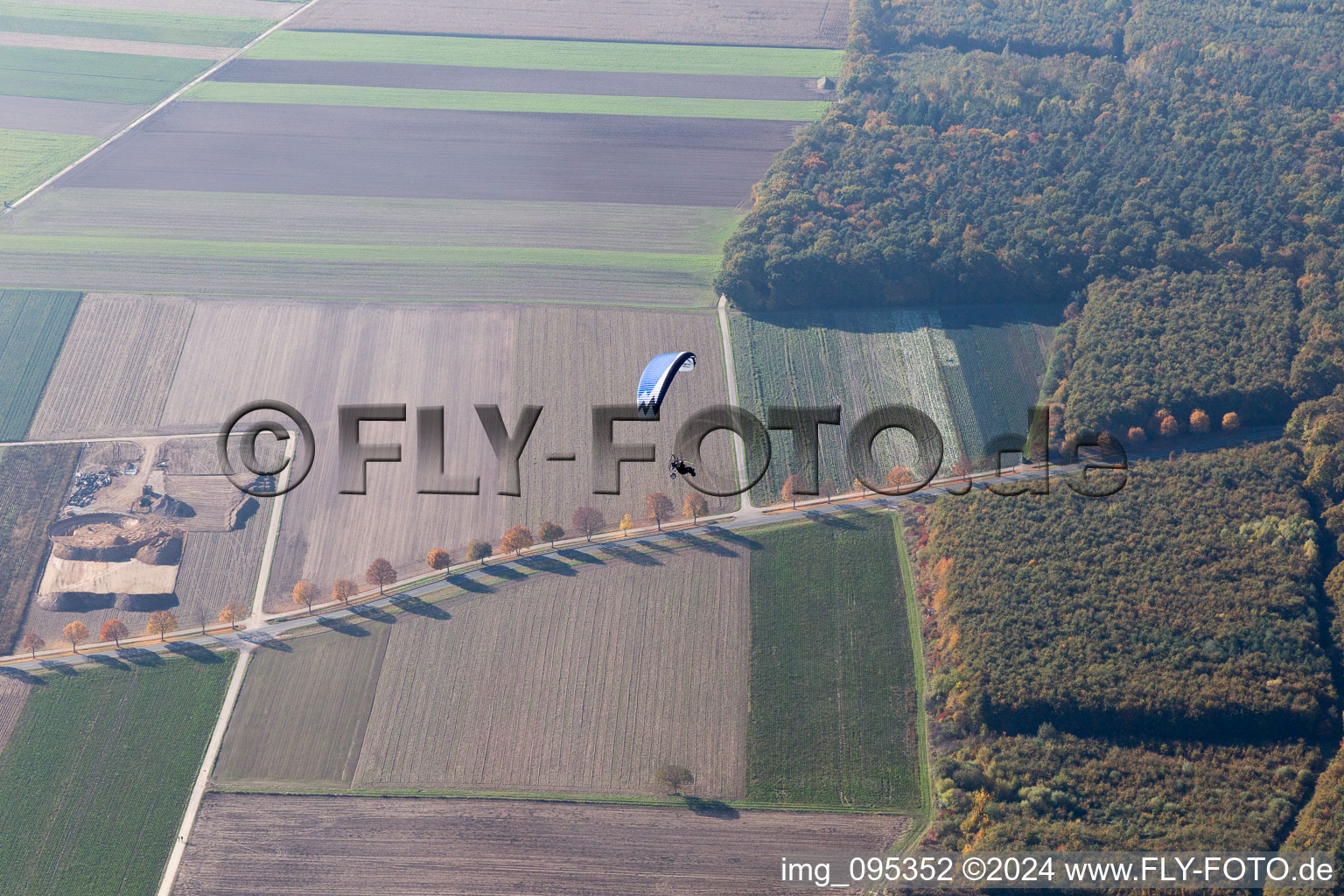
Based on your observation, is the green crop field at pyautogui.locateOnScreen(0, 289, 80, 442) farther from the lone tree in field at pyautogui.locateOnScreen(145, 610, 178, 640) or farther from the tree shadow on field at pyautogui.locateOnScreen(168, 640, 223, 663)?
the tree shadow on field at pyautogui.locateOnScreen(168, 640, 223, 663)

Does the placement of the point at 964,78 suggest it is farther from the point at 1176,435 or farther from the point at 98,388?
the point at 98,388

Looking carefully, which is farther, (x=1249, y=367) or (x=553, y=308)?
(x=553, y=308)

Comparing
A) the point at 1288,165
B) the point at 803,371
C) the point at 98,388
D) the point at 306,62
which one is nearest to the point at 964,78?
the point at 1288,165

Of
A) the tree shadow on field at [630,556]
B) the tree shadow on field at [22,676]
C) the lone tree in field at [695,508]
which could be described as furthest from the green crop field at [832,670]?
the tree shadow on field at [22,676]

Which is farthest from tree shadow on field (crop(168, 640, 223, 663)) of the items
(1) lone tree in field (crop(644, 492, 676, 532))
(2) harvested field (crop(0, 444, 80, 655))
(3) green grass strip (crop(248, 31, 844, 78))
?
(3) green grass strip (crop(248, 31, 844, 78))

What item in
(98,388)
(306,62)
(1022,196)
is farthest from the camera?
(306,62)
